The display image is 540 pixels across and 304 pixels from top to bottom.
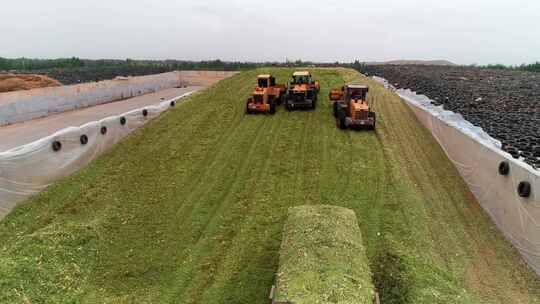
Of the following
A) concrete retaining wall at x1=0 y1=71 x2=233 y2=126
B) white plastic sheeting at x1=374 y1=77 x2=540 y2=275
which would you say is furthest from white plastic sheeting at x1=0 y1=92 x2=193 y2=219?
white plastic sheeting at x1=374 y1=77 x2=540 y2=275

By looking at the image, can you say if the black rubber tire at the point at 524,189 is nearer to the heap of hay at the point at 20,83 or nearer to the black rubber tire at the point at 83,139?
the black rubber tire at the point at 83,139

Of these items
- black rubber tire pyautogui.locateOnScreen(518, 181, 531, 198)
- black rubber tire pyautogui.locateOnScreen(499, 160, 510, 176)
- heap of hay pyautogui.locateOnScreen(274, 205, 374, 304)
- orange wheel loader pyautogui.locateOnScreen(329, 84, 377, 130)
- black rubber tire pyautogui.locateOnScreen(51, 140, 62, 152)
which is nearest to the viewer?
heap of hay pyautogui.locateOnScreen(274, 205, 374, 304)

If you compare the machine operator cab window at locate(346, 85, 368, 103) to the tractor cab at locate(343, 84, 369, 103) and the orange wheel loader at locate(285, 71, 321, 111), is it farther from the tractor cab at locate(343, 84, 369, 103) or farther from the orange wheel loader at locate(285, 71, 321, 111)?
the orange wheel loader at locate(285, 71, 321, 111)

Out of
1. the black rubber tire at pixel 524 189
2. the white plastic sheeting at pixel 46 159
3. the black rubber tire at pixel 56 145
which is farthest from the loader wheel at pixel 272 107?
the black rubber tire at pixel 524 189

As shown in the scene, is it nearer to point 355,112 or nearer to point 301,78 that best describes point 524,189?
point 355,112

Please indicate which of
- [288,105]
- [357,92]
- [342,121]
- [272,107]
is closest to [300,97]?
[288,105]

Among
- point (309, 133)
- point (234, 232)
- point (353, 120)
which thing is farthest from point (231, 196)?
point (353, 120)
